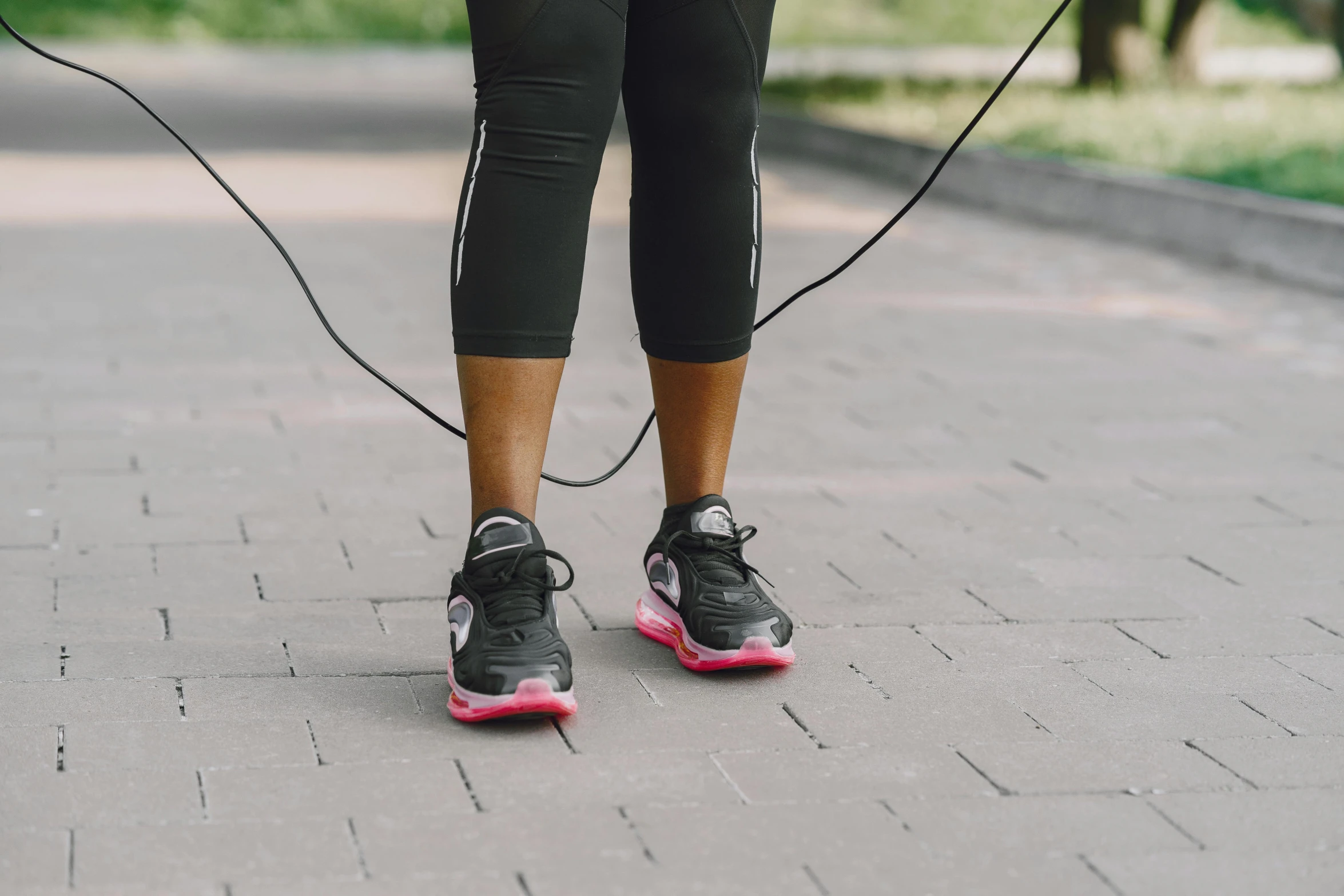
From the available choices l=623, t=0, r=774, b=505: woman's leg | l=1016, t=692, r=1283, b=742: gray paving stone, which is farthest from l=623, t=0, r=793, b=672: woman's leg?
l=1016, t=692, r=1283, b=742: gray paving stone

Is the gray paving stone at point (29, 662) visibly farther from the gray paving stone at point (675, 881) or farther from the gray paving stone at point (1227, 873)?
the gray paving stone at point (1227, 873)

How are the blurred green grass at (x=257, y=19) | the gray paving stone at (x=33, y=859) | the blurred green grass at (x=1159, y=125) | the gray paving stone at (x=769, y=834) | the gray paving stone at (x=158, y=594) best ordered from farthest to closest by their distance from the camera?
the blurred green grass at (x=257, y=19), the blurred green grass at (x=1159, y=125), the gray paving stone at (x=158, y=594), the gray paving stone at (x=769, y=834), the gray paving stone at (x=33, y=859)

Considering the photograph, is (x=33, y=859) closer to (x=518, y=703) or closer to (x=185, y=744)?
(x=185, y=744)

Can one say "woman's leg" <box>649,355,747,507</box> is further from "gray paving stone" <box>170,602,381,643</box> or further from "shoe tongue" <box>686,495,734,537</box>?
"gray paving stone" <box>170,602,381,643</box>

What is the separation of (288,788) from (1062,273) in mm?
5592

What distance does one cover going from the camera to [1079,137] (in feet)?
33.1

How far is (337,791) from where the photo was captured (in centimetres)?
193

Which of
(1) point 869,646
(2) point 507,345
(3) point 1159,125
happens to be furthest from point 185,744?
(3) point 1159,125

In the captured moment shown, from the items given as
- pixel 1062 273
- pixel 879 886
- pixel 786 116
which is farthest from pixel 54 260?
pixel 786 116

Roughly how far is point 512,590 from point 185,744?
1.49 ft

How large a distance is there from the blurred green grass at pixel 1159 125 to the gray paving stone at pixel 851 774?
20.3 ft

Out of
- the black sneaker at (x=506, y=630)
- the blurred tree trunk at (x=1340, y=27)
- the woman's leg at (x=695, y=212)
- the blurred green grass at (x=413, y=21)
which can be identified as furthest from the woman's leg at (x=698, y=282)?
the blurred green grass at (x=413, y=21)

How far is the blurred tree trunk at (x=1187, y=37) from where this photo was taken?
14.9m

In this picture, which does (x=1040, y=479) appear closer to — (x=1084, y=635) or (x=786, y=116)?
(x=1084, y=635)
